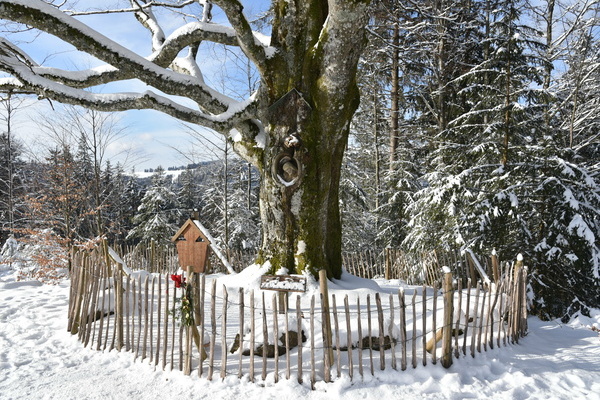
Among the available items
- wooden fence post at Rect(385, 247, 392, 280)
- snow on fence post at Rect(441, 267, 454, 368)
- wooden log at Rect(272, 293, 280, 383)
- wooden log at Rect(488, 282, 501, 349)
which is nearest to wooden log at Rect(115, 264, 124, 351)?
wooden log at Rect(272, 293, 280, 383)

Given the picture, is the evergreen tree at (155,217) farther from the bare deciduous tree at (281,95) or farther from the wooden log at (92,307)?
the bare deciduous tree at (281,95)

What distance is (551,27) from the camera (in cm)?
1242

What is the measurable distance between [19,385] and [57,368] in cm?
47

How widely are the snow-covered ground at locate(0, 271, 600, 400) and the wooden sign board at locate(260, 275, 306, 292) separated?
3.25ft

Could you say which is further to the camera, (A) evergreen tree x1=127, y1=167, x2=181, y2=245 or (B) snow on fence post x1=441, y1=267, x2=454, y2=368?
(A) evergreen tree x1=127, y1=167, x2=181, y2=245

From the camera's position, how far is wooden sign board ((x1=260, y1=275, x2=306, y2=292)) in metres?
4.18

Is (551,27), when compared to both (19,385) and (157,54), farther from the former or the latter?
(19,385)

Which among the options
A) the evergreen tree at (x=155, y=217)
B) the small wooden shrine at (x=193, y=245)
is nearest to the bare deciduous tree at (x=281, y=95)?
the small wooden shrine at (x=193, y=245)

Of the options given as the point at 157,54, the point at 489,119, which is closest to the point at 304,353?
the point at 157,54

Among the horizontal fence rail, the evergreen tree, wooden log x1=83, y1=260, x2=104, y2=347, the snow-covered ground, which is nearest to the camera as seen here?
the snow-covered ground

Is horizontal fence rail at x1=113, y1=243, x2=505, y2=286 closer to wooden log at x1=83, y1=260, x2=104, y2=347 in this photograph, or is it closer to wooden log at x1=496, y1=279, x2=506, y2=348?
wooden log at x1=496, y1=279, x2=506, y2=348

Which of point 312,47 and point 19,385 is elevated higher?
point 312,47

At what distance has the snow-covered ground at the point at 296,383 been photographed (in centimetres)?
364

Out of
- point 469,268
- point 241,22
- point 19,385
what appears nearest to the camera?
point 19,385
